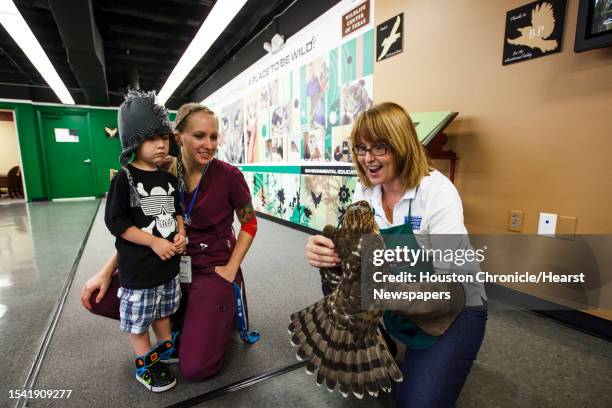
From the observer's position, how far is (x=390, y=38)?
2789 millimetres

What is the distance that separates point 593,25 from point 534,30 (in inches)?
13.2

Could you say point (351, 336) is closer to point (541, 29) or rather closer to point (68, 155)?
point (541, 29)

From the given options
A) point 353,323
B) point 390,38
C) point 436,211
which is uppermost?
point 390,38

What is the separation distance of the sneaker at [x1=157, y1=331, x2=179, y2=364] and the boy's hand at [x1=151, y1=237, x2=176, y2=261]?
1.49 feet

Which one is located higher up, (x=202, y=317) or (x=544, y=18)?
(x=544, y=18)

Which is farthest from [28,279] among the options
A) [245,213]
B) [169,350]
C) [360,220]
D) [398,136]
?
[398,136]

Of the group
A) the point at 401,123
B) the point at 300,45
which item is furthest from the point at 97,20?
the point at 401,123

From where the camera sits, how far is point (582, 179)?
1.72 meters

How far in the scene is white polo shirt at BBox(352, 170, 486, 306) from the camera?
109 centimetres

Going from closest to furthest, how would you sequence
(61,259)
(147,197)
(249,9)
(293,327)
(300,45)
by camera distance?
1. (293,327)
2. (147,197)
3. (61,259)
4. (300,45)
5. (249,9)

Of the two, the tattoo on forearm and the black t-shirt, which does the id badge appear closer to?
the black t-shirt

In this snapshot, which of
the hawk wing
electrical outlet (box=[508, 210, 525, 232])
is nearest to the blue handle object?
electrical outlet (box=[508, 210, 525, 232])

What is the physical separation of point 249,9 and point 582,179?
4.55 m

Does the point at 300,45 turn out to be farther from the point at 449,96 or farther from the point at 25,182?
the point at 25,182
